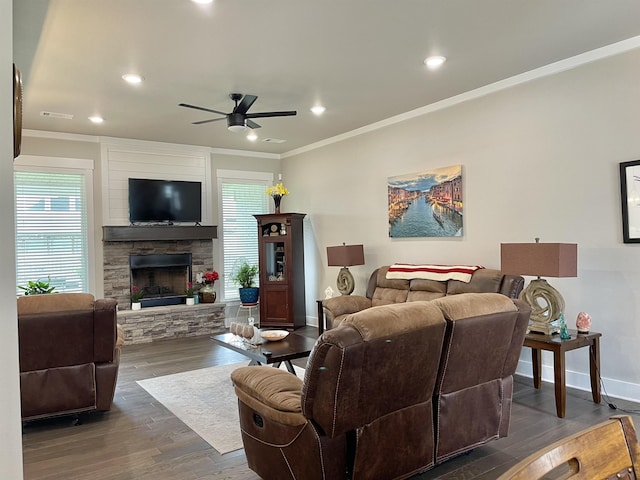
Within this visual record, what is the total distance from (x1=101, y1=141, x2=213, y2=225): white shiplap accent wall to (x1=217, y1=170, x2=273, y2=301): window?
30 centimetres

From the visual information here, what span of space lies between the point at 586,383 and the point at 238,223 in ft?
18.1

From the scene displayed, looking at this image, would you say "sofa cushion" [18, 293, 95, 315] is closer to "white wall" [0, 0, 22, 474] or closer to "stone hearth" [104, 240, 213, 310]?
"white wall" [0, 0, 22, 474]

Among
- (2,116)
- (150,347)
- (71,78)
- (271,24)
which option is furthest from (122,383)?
(2,116)

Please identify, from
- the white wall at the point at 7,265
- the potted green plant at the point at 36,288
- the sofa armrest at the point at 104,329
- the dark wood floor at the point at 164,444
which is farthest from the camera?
the potted green plant at the point at 36,288

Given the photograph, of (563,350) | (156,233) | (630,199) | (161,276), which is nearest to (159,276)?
(161,276)

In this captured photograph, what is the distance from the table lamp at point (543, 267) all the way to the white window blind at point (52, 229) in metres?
5.58

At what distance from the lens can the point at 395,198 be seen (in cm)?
591

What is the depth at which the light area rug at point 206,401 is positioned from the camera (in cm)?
328

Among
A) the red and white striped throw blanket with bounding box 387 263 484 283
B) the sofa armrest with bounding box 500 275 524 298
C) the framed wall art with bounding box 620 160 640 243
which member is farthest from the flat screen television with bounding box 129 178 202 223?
the framed wall art with bounding box 620 160 640 243

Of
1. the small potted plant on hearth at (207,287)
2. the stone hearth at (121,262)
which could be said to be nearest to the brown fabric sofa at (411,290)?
the small potted plant on hearth at (207,287)

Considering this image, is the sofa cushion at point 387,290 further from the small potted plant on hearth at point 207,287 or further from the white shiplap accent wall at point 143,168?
the white shiplap accent wall at point 143,168

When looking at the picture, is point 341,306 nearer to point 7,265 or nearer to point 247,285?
point 247,285

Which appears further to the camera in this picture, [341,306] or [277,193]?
[277,193]

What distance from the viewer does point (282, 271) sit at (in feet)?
24.2
